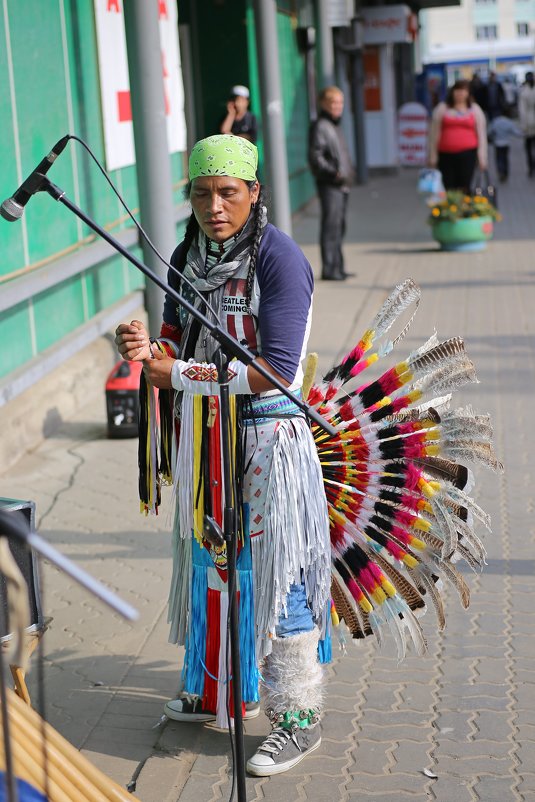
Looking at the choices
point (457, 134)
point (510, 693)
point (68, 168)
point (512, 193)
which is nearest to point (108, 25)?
point (68, 168)

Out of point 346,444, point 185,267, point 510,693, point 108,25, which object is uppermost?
point 108,25

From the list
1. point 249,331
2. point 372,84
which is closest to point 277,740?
point 249,331

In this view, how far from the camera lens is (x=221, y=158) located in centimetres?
329

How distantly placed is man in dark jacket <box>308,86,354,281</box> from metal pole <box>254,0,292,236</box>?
347mm

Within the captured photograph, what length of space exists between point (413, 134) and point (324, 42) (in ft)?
27.1

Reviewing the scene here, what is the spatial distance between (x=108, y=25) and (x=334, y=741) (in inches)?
266

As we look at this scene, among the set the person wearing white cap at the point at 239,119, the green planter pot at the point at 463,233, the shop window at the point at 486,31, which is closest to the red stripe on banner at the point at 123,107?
the person wearing white cap at the point at 239,119

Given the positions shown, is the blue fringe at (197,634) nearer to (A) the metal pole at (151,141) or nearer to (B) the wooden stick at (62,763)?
(B) the wooden stick at (62,763)

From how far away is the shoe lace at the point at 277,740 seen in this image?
3.58m

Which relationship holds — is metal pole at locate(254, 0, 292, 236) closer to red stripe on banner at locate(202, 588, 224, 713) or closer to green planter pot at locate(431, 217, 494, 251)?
green planter pot at locate(431, 217, 494, 251)

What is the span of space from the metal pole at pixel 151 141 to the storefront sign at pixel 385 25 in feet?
61.7

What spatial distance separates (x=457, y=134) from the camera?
44.9 ft

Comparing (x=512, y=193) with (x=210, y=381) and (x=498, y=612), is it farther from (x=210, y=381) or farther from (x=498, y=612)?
(x=210, y=381)

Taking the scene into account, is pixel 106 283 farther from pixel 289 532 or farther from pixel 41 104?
pixel 289 532
